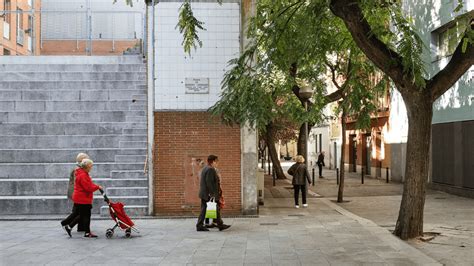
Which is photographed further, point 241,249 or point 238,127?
point 238,127

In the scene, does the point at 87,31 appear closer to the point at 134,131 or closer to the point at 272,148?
the point at 134,131

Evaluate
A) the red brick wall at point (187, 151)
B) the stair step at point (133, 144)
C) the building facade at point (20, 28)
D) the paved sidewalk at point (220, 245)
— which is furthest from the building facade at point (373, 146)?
the paved sidewalk at point (220, 245)

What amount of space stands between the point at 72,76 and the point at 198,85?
6.78m

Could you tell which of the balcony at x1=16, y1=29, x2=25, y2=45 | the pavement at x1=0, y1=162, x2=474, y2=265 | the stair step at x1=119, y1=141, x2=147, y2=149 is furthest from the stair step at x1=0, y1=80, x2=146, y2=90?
the balcony at x1=16, y1=29, x2=25, y2=45

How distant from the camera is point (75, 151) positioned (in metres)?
15.5

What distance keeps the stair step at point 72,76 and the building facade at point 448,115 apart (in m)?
10.2

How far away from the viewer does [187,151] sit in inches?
542

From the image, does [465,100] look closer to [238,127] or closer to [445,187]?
[445,187]

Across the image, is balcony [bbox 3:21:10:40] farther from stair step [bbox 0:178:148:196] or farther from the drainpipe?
the drainpipe

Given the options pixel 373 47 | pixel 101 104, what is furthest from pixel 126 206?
pixel 373 47

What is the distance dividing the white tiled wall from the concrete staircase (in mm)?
2505

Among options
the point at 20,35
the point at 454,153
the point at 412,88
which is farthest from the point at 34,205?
the point at 454,153

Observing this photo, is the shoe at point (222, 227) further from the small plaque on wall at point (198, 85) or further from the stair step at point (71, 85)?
the stair step at point (71, 85)

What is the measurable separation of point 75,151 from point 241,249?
8.13 metres
